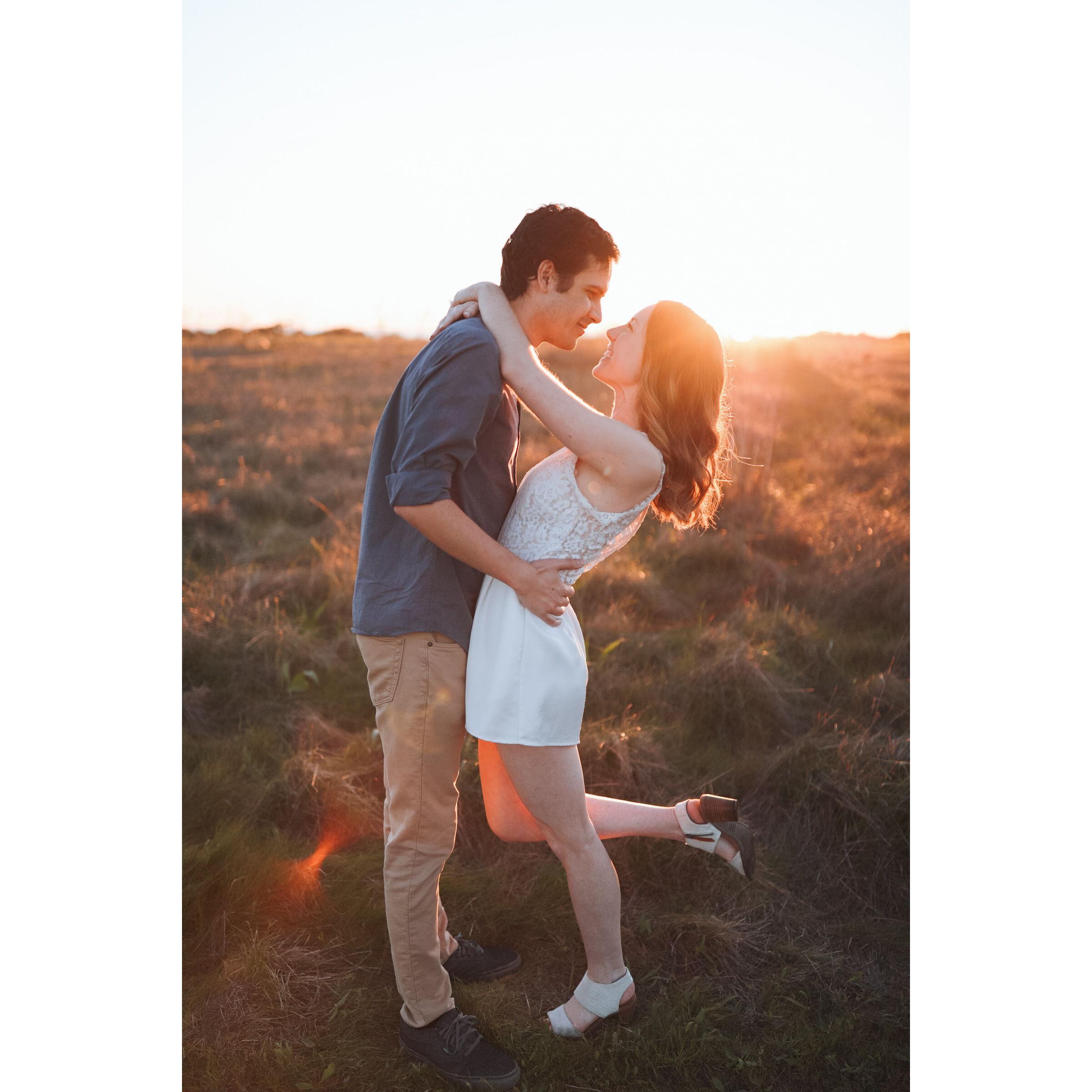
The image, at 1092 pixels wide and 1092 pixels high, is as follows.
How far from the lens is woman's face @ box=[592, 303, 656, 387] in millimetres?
2223

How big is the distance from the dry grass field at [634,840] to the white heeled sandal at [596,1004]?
0.15 ft

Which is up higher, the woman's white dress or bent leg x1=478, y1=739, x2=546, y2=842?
the woman's white dress

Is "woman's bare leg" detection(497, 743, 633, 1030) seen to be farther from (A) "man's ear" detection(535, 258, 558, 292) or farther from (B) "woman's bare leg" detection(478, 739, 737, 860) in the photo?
(A) "man's ear" detection(535, 258, 558, 292)

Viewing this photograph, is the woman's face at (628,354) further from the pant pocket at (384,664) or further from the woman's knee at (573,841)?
the woman's knee at (573,841)

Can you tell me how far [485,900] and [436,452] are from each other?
6.31ft

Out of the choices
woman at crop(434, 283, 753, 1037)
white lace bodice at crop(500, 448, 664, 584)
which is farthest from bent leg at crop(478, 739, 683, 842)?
white lace bodice at crop(500, 448, 664, 584)

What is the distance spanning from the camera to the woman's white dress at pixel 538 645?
7.02 feet

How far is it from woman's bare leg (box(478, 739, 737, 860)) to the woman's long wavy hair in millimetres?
948

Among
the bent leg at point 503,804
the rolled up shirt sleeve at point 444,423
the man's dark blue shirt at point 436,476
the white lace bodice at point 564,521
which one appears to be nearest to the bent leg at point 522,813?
the bent leg at point 503,804

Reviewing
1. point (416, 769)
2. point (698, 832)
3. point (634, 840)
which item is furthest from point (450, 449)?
point (634, 840)

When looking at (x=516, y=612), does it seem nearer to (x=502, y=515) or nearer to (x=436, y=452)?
(x=502, y=515)

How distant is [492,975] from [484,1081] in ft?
1.54

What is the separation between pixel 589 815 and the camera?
99.6 inches

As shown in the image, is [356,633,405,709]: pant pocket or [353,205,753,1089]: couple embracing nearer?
[353,205,753,1089]: couple embracing
